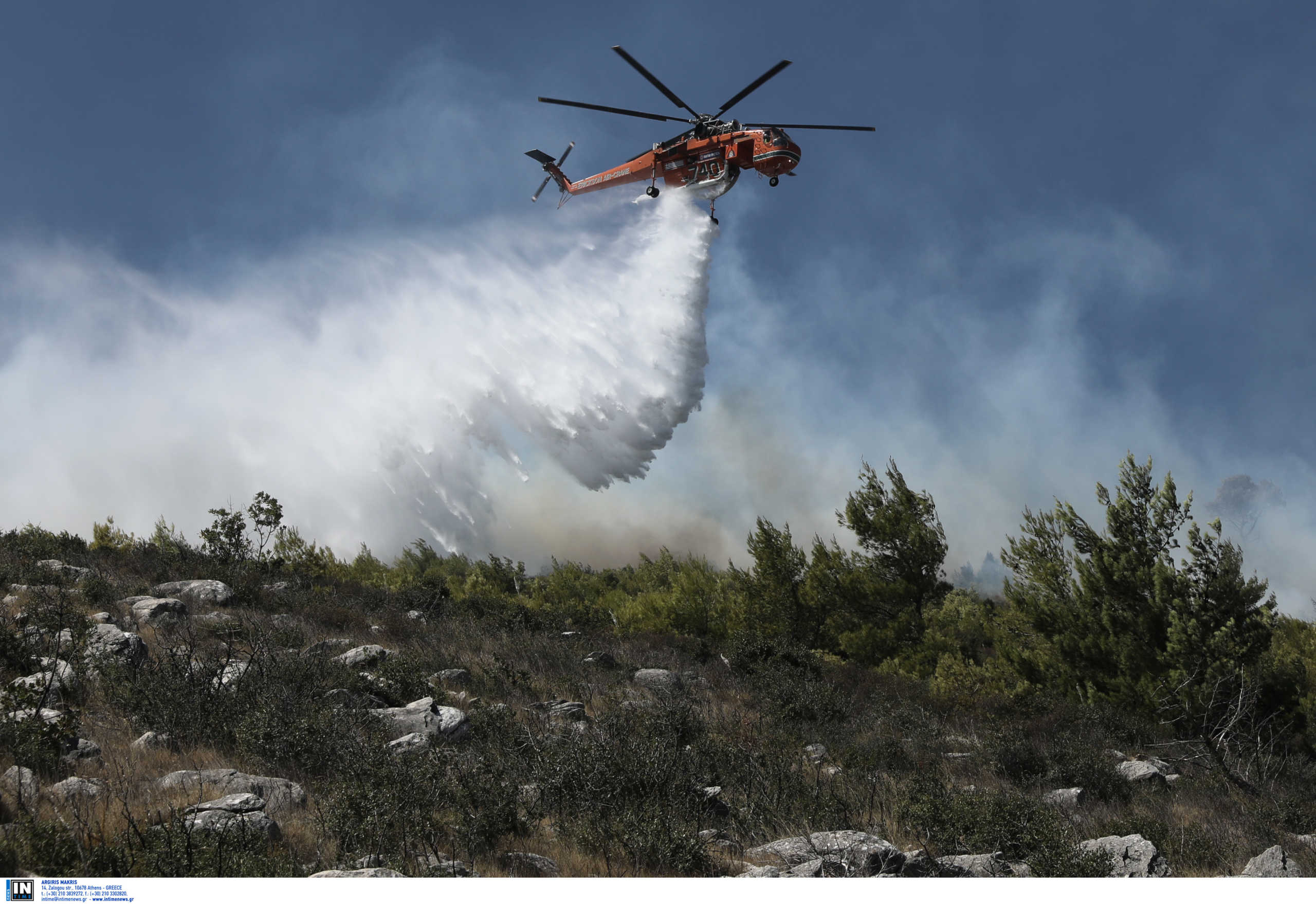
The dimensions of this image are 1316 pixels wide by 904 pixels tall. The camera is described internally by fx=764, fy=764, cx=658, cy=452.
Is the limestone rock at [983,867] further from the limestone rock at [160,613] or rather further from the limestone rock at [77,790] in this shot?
the limestone rock at [160,613]

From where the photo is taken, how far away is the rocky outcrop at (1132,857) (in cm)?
800

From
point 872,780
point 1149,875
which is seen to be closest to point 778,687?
point 872,780

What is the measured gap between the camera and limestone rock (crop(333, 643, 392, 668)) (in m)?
14.5

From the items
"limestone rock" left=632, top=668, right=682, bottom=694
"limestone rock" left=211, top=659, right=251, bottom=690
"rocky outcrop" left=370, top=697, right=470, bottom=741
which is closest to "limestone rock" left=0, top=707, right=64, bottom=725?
"limestone rock" left=211, top=659, right=251, bottom=690

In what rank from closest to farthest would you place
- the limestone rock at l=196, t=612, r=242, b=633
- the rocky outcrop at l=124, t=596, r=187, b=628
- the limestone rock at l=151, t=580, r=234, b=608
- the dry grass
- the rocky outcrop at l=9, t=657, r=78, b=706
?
1. the dry grass
2. the rocky outcrop at l=9, t=657, r=78, b=706
3. the limestone rock at l=196, t=612, r=242, b=633
4. the rocky outcrop at l=124, t=596, r=187, b=628
5. the limestone rock at l=151, t=580, r=234, b=608

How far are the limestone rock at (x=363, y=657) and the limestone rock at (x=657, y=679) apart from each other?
18.8ft

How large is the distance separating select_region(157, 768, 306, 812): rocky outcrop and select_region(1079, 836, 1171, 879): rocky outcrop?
856 centimetres

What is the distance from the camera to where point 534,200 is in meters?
38.6

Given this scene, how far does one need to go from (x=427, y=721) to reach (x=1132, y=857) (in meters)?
9.27

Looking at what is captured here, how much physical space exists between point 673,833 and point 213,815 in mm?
4302

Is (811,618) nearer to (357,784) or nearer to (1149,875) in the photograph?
(1149,875)

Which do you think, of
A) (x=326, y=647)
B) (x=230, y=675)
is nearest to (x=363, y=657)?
(x=326, y=647)

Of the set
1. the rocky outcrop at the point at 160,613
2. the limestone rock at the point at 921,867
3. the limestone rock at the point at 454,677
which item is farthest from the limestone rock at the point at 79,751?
the limestone rock at the point at 921,867

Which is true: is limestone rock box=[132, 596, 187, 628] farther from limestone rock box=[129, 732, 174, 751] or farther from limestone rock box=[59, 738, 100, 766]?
limestone rock box=[59, 738, 100, 766]
